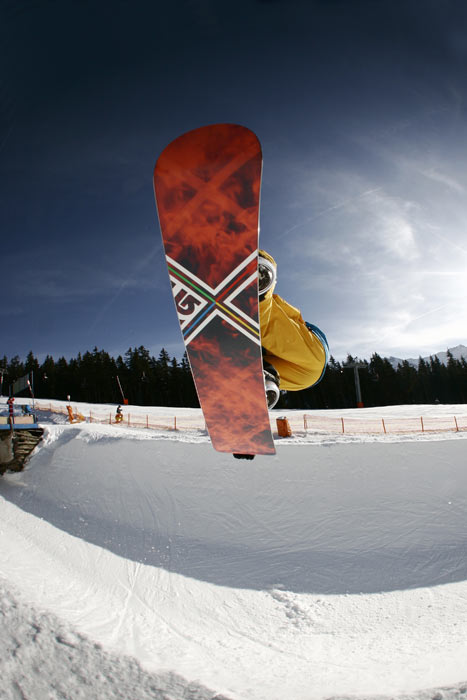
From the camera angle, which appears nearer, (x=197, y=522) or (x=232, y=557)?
(x=232, y=557)

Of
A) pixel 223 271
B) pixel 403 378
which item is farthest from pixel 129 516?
pixel 403 378

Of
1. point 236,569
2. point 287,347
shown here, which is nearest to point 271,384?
point 287,347

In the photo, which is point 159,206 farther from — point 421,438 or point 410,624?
point 421,438

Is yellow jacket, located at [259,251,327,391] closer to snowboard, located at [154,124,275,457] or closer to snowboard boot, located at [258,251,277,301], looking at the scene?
snowboard boot, located at [258,251,277,301]

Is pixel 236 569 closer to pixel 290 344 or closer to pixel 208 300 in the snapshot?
pixel 290 344

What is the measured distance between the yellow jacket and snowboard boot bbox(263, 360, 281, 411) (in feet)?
0.35

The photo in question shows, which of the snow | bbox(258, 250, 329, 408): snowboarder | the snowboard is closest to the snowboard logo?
the snowboard

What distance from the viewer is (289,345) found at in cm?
344

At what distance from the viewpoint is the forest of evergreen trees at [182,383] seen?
48.5 meters

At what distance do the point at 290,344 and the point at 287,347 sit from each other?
44 millimetres

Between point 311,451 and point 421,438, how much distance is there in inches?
143

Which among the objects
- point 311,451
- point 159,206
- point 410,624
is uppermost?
point 159,206

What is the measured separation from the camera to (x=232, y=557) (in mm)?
8406

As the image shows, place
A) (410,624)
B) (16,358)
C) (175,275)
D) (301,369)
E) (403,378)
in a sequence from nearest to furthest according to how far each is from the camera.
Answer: (175,275)
(301,369)
(410,624)
(403,378)
(16,358)
